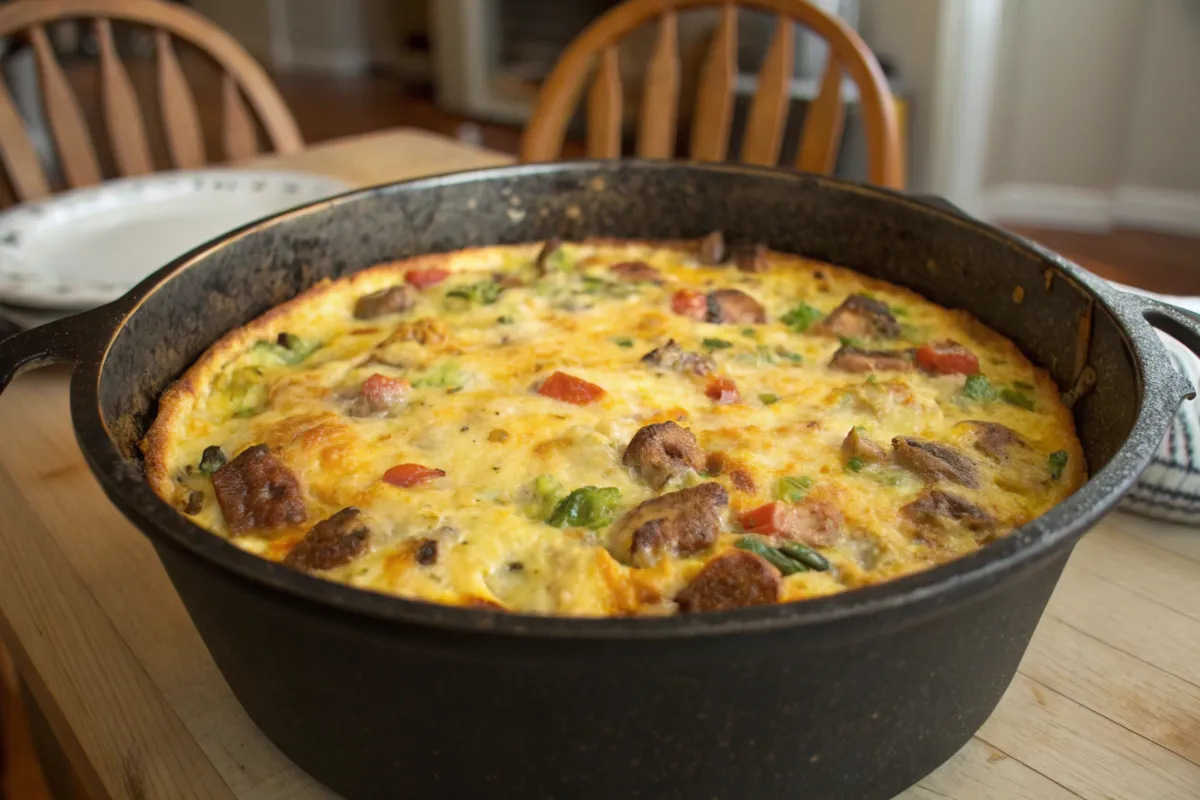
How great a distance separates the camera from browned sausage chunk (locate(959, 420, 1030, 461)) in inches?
58.2

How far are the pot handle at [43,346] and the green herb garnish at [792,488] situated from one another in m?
0.86

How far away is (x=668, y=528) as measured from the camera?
1.24m

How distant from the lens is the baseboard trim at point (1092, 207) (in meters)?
5.57

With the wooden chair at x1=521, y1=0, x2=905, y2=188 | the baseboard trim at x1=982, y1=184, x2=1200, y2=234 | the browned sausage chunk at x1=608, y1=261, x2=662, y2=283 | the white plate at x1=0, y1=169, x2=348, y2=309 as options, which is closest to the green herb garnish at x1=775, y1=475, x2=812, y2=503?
the browned sausage chunk at x1=608, y1=261, x2=662, y2=283

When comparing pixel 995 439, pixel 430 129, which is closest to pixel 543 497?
pixel 995 439

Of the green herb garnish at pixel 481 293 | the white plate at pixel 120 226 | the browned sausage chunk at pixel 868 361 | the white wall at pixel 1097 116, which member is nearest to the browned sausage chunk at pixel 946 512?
the browned sausage chunk at pixel 868 361

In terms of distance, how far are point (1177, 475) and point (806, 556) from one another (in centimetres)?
67

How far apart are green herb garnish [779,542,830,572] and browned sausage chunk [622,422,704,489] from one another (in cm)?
21

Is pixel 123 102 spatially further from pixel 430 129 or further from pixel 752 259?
pixel 430 129

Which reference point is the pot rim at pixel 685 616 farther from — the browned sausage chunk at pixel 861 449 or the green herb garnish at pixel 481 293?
the green herb garnish at pixel 481 293

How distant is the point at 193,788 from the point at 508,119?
7196mm

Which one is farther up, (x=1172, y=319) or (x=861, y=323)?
(x=1172, y=319)

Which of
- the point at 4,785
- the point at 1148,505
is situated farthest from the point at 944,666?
the point at 4,785

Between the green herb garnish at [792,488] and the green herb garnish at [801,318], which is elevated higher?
the green herb garnish at [801,318]
